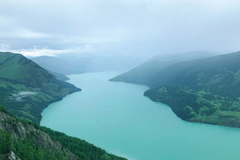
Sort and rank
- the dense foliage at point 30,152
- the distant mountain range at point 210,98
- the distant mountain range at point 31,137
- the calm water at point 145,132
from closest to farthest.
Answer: the dense foliage at point 30,152
the distant mountain range at point 31,137
the calm water at point 145,132
the distant mountain range at point 210,98

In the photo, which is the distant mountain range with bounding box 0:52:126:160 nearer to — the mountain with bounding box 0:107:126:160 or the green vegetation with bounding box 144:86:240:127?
the mountain with bounding box 0:107:126:160

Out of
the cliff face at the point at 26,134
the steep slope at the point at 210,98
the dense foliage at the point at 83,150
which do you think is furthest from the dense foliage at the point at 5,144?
the steep slope at the point at 210,98

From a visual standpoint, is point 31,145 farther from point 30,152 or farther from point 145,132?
point 145,132

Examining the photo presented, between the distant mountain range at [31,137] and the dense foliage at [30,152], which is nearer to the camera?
the dense foliage at [30,152]

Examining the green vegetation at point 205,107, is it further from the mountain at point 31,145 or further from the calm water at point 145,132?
the mountain at point 31,145

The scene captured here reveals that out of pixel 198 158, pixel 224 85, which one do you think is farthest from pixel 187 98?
pixel 198 158

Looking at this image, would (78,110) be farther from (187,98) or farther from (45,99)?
(187,98)

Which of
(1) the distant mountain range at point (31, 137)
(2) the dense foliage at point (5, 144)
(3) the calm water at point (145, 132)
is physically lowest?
(3) the calm water at point (145, 132)

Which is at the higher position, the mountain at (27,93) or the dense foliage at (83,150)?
the mountain at (27,93)

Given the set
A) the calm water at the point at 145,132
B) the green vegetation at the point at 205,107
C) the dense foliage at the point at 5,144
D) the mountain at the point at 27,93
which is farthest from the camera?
the mountain at the point at 27,93

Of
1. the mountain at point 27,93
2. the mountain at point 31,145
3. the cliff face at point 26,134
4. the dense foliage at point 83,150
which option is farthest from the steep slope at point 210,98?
the cliff face at point 26,134
